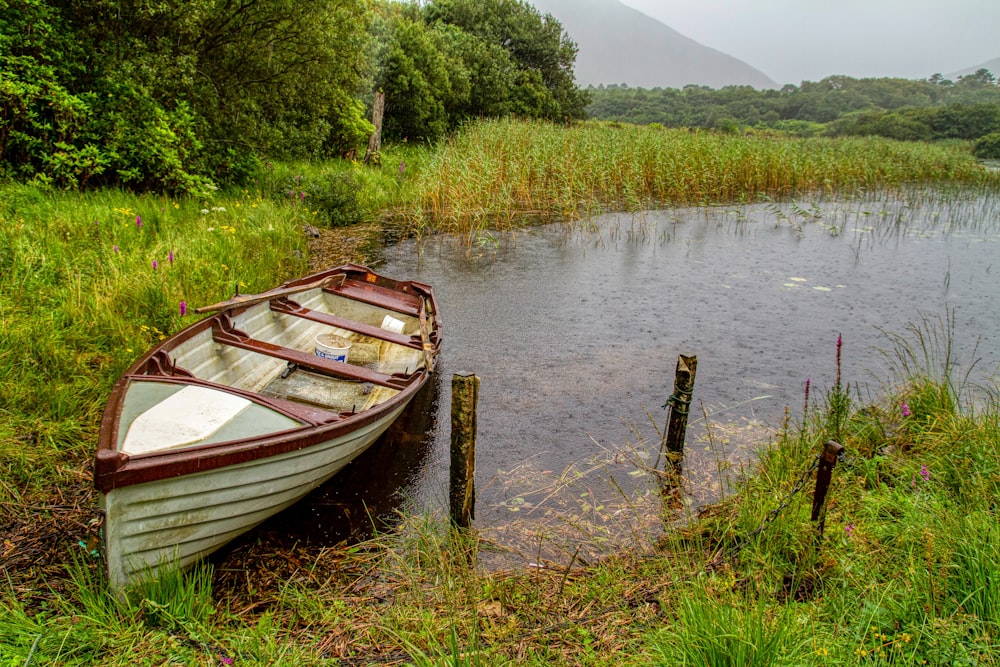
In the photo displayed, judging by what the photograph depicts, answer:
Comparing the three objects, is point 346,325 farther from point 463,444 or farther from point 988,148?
point 988,148

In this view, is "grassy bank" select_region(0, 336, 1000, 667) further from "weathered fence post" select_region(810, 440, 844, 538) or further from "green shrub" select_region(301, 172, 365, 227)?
"green shrub" select_region(301, 172, 365, 227)

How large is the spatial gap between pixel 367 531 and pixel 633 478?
6.63 feet

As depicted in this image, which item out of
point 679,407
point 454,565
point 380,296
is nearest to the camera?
point 454,565

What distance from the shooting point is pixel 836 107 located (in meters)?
60.0

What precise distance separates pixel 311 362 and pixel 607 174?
11553 mm

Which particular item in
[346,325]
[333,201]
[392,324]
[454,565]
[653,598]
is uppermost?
[333,201]

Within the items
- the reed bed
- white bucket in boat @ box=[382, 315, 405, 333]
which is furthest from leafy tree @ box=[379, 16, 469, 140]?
white bucket in boat @ box=[382, 315, 405, 333]

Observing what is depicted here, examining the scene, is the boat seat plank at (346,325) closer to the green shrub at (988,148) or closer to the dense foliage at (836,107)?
the green shrub at (988,148)

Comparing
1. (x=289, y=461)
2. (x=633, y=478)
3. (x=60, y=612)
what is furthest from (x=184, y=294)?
(x=633, y=478)

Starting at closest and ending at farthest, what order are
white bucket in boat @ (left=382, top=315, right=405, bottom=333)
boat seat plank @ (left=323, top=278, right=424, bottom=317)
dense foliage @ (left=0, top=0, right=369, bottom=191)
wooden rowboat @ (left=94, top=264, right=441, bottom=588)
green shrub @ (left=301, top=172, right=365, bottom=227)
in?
wooden rowboat @ (left=94, top=264, right=441, bottom=588) < white bucket in boat @ (left=382, top=315, right=405, bottom=333) < boat seat plank @ (left=323, top=278, right=424, bottom=317) < dense foliage @ (left=0, top=0, right=369, bottom=191) < green shrub @ (left=301, top=172, right=365, bottom=227)

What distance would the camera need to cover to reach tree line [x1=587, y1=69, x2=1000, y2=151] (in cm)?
3862

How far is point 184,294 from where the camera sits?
19.8 feet

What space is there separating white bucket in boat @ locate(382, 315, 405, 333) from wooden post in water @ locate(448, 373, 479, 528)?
293cm

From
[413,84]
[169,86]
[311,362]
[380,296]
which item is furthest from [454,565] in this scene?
[413,84]
